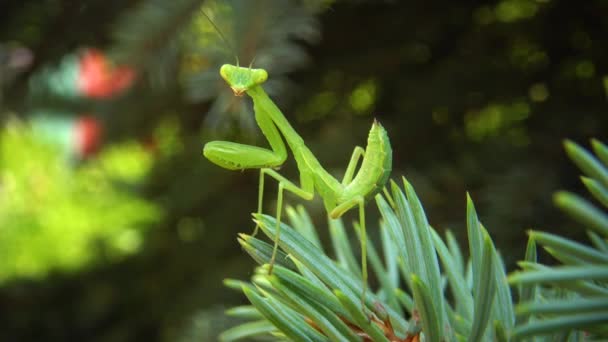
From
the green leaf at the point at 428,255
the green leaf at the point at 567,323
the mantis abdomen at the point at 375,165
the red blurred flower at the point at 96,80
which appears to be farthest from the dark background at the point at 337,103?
the green leaf at the point at 567,323

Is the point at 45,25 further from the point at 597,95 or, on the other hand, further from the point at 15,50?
the point at 597,95

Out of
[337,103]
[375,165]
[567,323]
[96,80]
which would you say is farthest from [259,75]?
Answer: [96,80]

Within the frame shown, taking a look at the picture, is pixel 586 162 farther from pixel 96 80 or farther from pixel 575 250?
pixel 96 80

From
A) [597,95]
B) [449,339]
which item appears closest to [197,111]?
[597,95]

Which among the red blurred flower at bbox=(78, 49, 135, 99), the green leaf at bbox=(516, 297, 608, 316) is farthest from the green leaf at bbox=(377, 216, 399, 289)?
the red blurred flower at bbox=(78, 49, 135, 99)

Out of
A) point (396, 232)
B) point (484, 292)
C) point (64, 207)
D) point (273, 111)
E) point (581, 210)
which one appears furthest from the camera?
point (64, 207)

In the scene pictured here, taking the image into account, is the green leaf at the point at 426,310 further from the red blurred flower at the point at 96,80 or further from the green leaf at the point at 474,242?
the red blurred flower at the point at 96,80
